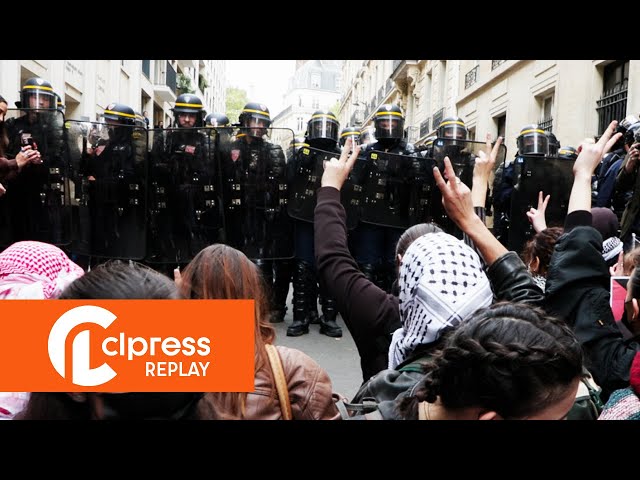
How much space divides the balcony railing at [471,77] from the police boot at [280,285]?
45.7ft

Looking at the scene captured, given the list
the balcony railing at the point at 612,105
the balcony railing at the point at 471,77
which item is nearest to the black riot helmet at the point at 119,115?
the balcony railing at the point at 612,105

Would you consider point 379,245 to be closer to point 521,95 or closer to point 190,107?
point 190,107

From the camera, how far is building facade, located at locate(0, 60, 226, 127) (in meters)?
10.6

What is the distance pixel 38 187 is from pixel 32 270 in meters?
3.55

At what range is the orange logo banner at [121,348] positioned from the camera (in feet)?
4.14

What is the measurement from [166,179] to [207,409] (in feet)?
14.5

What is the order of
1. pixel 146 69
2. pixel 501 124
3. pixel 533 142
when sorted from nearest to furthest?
1. pixel 533 142
2. pixel 501 124
3. pixel 146 69

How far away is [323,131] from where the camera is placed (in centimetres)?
643

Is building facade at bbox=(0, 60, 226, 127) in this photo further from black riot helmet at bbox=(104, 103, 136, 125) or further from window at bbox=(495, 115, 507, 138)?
window at bbox=(495, 115, 507, 138)

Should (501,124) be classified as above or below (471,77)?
below

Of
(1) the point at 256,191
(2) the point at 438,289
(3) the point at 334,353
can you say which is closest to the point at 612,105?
(1) the point at 256,191
